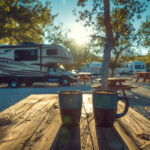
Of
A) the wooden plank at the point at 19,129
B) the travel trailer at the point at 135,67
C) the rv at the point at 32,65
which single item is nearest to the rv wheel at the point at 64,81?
the rv at the point at 32,65

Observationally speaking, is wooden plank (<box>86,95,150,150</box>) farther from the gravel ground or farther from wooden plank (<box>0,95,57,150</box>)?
the gravel ground

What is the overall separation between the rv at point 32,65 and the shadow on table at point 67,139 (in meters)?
12.6

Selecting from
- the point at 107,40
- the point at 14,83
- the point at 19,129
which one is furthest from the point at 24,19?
the point at 19,129

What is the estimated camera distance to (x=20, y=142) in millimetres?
854

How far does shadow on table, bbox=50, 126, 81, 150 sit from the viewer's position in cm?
79

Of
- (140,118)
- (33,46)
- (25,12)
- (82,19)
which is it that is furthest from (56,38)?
(140,118)

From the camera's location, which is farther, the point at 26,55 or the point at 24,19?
the point at 24,19

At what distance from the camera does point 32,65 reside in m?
13.7

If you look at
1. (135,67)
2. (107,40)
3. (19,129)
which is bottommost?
(19,129)

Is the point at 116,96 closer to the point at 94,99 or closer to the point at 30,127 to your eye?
Answer: the point at 94,99

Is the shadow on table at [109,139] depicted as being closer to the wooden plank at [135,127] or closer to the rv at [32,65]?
the wooden plank at [135,127]

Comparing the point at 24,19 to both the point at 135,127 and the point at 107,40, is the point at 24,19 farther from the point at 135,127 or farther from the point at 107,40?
the point at 135,127

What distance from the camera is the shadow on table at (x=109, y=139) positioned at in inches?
31.4

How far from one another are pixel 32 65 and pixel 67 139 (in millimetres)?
13344
